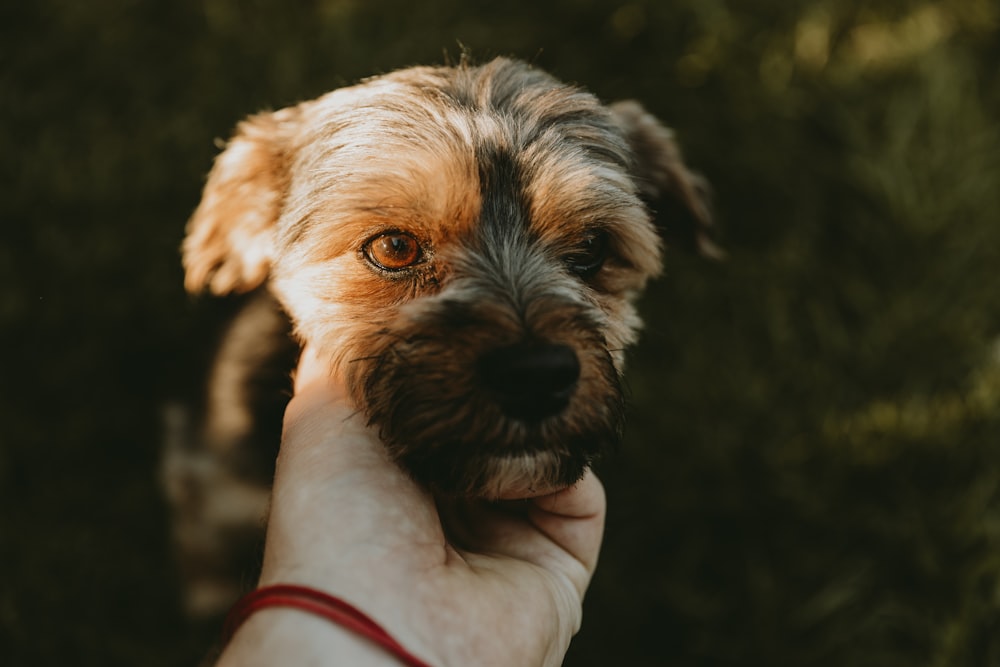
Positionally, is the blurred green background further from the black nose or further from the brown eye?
the black nose

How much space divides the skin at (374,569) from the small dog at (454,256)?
11 centimetres

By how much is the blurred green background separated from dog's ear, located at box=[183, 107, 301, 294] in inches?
44.1

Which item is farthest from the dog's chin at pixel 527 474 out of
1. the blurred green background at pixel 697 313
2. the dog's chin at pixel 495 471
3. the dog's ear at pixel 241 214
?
the blurred green background at pixel 697 313

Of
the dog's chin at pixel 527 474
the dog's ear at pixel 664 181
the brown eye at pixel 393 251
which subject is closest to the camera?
the dog's chin at pixel 527 474

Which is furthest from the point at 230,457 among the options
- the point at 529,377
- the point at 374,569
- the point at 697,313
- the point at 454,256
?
the point at 697,313

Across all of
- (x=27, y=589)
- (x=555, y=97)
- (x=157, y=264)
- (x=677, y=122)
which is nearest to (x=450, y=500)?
(x=555, y=97)

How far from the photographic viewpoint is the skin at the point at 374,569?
204 centimetres

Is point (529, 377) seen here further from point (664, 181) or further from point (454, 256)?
point (664, 181)

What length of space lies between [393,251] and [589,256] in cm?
73

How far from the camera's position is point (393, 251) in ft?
8.95

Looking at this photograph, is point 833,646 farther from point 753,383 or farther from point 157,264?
point 157,264

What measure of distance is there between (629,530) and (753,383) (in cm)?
113

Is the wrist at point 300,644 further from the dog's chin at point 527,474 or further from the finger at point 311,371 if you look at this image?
the finger at point 311,371

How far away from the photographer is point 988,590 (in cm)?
396
